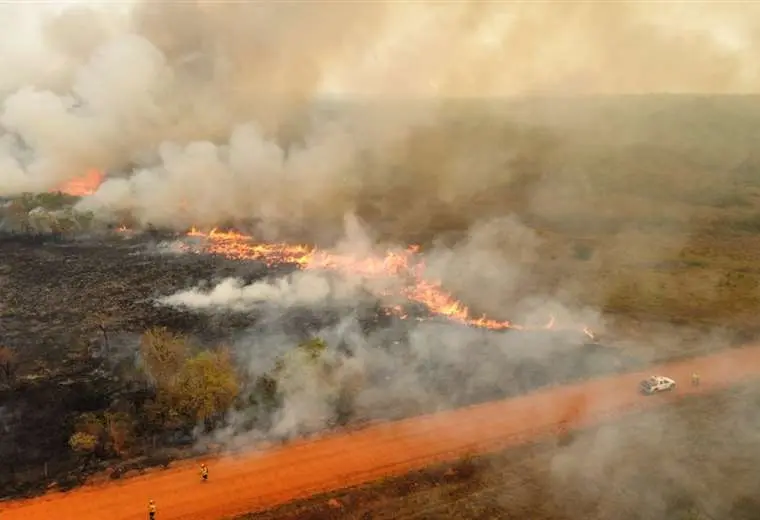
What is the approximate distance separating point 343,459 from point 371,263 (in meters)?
25.4

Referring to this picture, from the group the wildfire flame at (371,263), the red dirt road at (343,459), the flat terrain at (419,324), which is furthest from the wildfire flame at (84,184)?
the red dirt road at (343,459)

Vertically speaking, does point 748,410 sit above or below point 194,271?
below

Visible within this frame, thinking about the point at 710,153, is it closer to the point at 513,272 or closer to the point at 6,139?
the point at 513,272

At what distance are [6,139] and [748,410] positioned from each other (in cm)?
7261

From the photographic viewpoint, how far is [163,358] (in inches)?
1250

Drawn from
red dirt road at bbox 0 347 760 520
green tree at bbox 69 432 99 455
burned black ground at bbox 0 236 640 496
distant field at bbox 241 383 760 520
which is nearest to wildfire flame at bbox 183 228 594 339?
burned black ground at bbox 0 236 640 496

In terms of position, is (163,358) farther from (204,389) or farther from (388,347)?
(388,347)

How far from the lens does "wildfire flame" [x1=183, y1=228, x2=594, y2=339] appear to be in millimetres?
41094

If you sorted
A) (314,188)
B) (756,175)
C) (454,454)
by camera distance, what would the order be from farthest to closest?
(756,175) < (314,188) < (454,454)

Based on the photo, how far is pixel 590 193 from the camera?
81.4 metres

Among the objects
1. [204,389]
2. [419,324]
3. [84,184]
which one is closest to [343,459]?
[204,389]

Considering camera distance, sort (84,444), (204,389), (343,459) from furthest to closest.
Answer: (204,389) < (84,444) < (343,459)

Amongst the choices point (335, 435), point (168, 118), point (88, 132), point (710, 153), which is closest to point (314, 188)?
point (168, 118)

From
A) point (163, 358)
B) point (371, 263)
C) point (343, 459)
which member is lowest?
point (343, 459)
